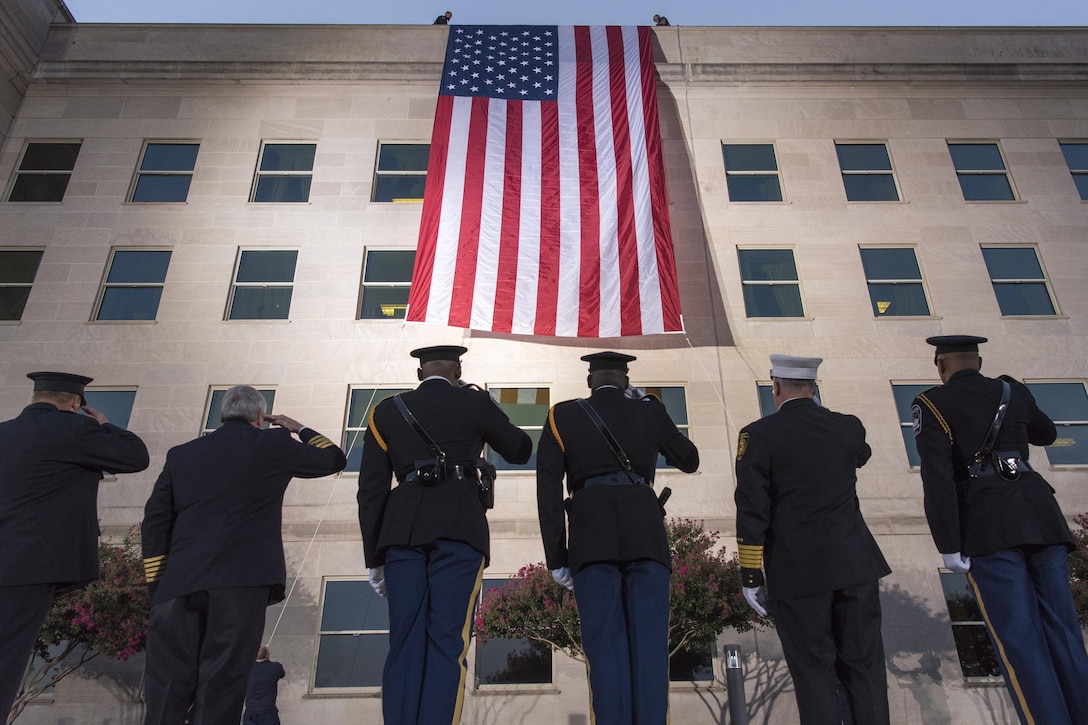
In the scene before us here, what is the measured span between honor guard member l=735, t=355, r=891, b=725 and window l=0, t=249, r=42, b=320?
17467 millimetres

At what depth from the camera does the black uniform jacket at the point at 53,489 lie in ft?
14.9

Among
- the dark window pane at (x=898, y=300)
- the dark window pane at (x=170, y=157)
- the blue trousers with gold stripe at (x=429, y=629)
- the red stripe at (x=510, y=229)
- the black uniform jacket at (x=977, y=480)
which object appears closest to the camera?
the blue trousers with gold stripe at (x=429, y=629)

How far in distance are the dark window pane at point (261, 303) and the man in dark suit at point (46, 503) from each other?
37.2 feet

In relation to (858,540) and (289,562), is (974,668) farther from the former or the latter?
(289,562)

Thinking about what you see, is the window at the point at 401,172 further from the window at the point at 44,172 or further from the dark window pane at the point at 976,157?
the dark window pane at the point at 976,157

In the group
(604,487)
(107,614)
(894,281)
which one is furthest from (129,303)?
(894,281)

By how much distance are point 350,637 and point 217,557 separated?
972 cm

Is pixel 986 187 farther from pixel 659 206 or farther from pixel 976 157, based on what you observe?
pixel 659 206

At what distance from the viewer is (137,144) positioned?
18.2 meters

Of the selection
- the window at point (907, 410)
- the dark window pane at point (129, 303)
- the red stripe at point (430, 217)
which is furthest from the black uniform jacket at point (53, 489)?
the window at point (907, 410)

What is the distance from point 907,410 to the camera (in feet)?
50.4

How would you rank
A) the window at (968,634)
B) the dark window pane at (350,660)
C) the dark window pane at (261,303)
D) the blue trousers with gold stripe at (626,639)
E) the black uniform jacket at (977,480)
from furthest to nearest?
the dark window pane at (261,303) → the window at (968,634) → the dark window pane at (350,660) → the black uniform jacket at (977,480) → the blue trousers with gold stripe at (626,639)

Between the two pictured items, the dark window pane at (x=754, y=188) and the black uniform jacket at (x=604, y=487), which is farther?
the dark window pane at (x=754, y=188)

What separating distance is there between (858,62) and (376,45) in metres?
13.4
